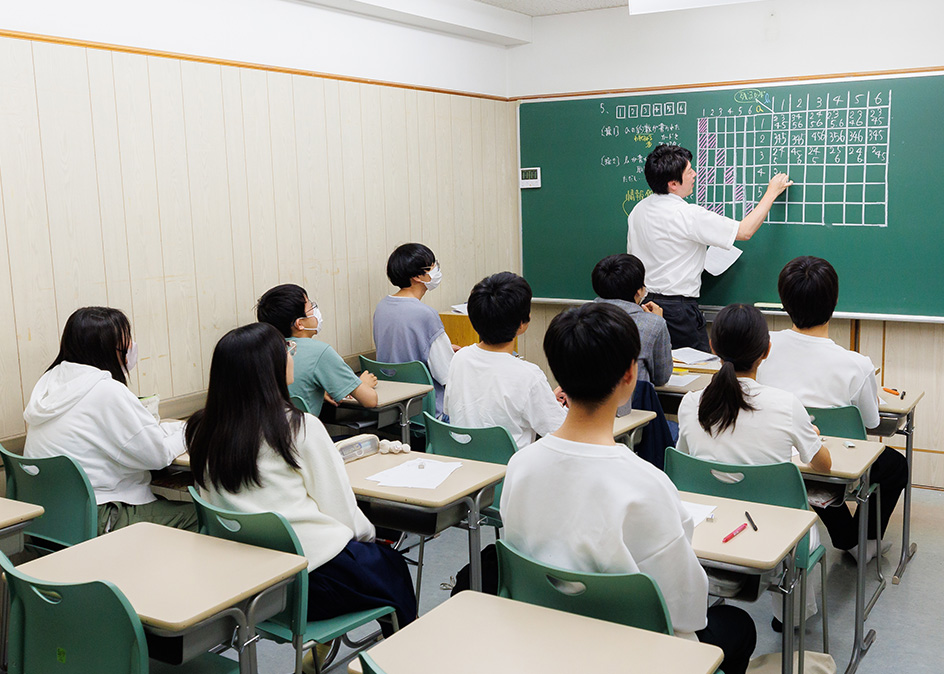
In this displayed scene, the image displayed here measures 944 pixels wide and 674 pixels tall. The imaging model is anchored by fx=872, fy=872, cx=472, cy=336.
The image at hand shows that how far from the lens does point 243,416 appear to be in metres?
2.27

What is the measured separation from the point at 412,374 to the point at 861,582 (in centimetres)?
217

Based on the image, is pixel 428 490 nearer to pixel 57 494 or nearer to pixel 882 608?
pixel 57 494

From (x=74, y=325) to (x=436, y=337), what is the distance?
189 cm

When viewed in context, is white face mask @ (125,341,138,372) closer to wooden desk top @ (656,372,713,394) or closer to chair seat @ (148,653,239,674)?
chair seat @ (148,653,239,674)

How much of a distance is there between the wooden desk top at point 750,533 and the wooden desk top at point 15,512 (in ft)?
5.82

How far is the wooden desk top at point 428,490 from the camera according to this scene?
2.47 metres

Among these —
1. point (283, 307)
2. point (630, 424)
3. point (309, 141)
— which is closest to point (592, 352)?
point (630, 424)

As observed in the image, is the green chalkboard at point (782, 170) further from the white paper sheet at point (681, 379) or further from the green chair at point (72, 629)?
the green chair at point (72, 629)

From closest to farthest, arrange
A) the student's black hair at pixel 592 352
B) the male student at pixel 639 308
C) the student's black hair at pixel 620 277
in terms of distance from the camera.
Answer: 1. the student's black hair at pixel 592 352
2. the male student at pixel 639 308
3. the student's black hair at pixel 620 277

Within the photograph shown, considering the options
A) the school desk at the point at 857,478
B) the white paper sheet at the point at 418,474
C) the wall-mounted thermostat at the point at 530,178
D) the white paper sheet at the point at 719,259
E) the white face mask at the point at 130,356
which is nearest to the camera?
the white paper sheet at the point at 418,474

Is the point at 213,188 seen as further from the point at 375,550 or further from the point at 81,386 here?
the point at 375,550

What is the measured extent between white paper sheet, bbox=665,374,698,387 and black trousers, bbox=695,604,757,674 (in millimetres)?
1814

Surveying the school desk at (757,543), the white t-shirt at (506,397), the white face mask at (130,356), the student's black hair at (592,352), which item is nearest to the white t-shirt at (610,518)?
the student's black hair at (592,352)

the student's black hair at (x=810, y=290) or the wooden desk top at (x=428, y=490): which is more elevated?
the student's black hair at (x=810, y=290)
